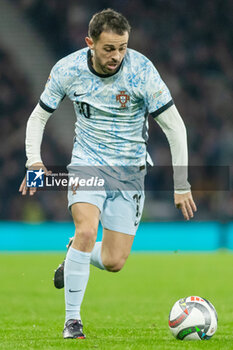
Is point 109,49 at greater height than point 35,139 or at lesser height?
greater

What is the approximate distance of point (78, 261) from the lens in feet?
15.7

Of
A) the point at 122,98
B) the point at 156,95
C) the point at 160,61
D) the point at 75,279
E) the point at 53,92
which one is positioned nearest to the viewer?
the point at 75,279

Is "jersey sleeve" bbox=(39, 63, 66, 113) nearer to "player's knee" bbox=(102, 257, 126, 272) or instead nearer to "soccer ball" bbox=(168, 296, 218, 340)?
"player's knee" bbox=(102, 257, 126, 272)

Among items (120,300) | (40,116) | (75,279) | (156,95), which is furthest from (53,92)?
(120,300)

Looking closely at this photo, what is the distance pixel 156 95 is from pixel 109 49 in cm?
45

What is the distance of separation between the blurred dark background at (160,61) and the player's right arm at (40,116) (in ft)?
36.6

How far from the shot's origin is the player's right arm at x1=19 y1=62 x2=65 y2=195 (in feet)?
17.0

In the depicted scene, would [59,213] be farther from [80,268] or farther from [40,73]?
[80,268]

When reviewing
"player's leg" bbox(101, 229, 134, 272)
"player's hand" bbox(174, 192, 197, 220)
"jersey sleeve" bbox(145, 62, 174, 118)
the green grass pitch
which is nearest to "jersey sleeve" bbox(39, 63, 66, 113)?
"jersey sleeve" bbox(145, 62, 174, 118)

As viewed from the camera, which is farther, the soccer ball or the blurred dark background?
the blurred dark background

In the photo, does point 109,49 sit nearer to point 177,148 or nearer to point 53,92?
point 53,92

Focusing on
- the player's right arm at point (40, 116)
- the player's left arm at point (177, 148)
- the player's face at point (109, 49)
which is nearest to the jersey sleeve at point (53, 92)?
the player's right arm at point (40, 116)

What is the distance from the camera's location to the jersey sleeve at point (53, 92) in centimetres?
518

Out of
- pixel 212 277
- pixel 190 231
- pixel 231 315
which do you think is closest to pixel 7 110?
pixel 190 231
